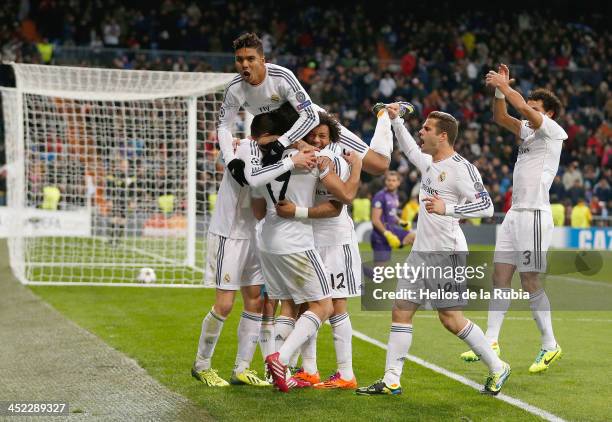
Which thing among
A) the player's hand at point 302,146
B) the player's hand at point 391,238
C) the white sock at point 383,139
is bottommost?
the player's hand at point 391,238

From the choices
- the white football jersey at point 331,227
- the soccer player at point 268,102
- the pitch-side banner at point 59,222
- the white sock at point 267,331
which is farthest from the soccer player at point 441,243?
the pitch-side banner at point 59,222

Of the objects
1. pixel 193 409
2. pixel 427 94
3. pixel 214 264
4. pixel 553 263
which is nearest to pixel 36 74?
pixel 214 264

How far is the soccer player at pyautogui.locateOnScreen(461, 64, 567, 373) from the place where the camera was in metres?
8.92

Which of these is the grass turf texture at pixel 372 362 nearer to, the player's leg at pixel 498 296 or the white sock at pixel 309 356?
the player's leg at pixel 498 296

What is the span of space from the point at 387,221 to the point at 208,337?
8290mm

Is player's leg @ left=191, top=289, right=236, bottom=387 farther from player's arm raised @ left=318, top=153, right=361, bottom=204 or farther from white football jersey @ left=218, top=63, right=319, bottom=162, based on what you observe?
player's arm raised @ left=318, top=153, right=361, bottom=204

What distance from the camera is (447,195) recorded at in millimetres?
7754

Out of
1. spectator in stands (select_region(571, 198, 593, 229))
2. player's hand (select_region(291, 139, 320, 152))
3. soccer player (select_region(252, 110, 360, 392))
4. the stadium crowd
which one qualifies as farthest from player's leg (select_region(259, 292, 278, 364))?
spectator in stands (select_region(571, 198, 593, 229))

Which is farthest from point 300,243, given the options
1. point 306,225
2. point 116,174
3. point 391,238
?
point 116,174

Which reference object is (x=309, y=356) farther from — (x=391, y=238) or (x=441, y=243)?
(x=391, y=238)

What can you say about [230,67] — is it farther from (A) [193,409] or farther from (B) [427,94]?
(A) [193,409]

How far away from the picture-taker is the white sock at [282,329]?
7.50m

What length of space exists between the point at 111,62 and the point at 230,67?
11.2 ft

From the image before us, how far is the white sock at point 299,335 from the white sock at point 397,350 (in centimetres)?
61
